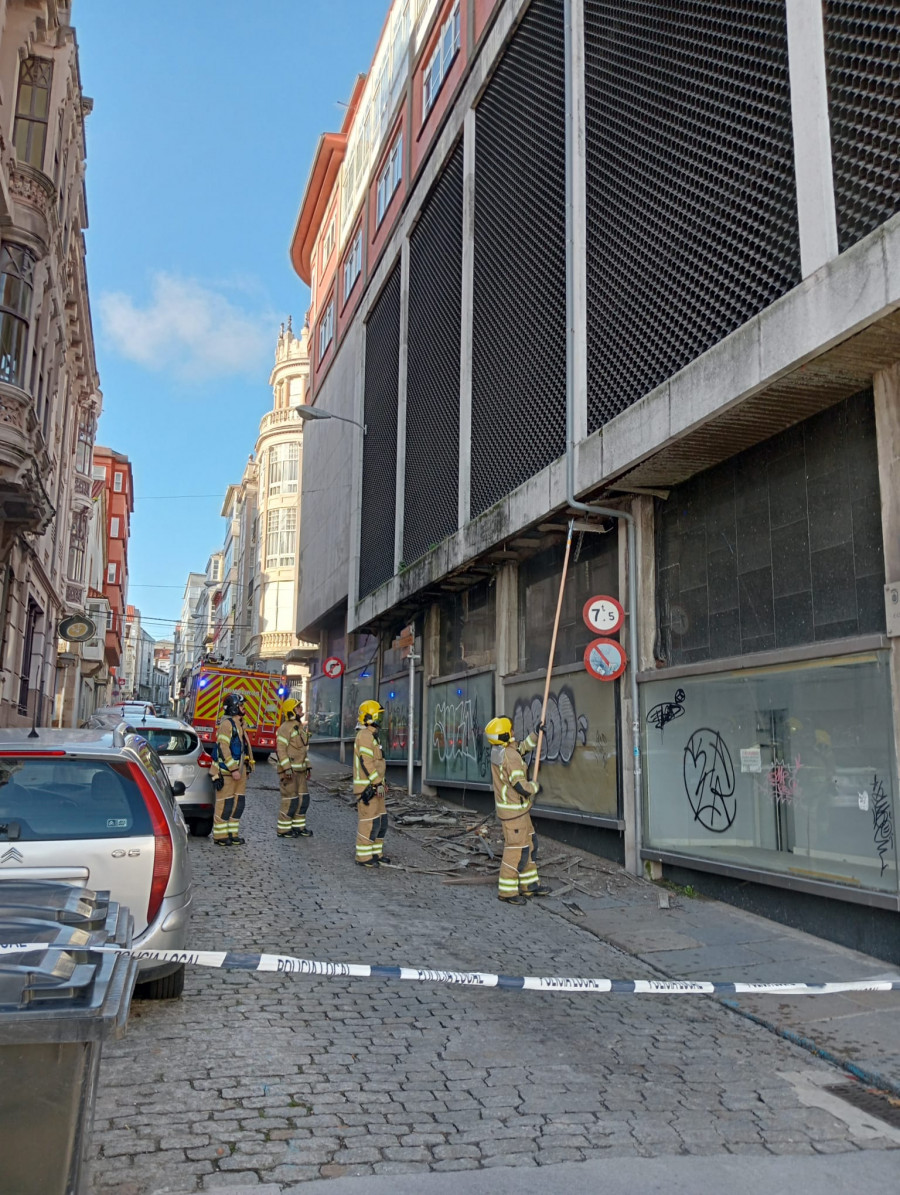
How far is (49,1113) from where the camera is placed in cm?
254

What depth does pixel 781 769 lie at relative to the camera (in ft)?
27.2

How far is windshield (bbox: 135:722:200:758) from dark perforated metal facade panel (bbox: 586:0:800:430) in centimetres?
671

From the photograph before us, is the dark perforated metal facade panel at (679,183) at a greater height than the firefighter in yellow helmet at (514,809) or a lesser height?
greater

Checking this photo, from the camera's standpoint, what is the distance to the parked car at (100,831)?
4711 millimetres

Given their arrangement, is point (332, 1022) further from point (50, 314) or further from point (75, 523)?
point (75, 523)

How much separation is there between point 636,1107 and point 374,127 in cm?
2684

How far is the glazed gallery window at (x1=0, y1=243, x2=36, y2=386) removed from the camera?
54.4 feet

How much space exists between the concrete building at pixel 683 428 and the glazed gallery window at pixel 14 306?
7.63m

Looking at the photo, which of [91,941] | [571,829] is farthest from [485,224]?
[91,941]

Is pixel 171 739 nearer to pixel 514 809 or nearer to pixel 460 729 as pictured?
pixel 514 809

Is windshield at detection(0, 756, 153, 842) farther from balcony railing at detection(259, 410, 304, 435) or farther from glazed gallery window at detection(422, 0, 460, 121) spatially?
balcony railing at detection(259, 410, 304, 435)

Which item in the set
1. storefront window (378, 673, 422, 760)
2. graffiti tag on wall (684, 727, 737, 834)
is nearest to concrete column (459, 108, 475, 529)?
storefront window (378, 673, 422, 760)

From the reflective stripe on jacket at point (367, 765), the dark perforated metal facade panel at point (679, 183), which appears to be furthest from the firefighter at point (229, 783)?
the dark perforated metal facade panel at point (679, 183)

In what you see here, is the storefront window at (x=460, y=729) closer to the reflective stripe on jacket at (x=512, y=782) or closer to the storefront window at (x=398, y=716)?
the storefront window at (x=398, y=716)
